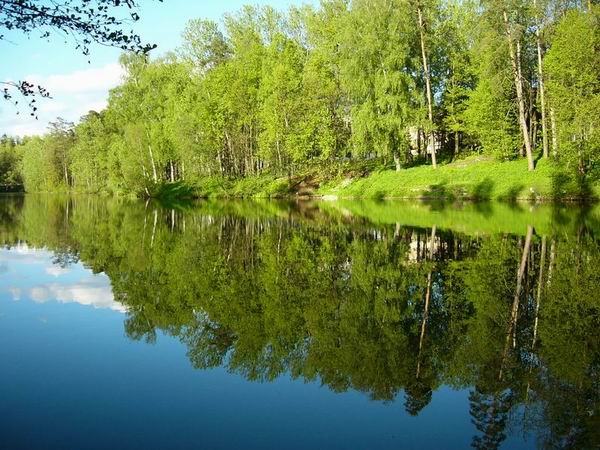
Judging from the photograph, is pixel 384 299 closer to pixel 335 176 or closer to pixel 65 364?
pixel 65 364

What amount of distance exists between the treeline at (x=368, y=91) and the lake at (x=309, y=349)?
81.1ft

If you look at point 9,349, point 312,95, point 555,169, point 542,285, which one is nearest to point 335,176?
point 312,95

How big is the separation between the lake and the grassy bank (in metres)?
20.4

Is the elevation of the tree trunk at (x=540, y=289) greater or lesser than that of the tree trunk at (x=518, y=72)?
lesser

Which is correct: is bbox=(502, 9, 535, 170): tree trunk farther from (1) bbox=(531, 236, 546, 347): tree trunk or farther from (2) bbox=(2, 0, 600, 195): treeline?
(1) bbox=(531, 236, 546, 347): tree trunk

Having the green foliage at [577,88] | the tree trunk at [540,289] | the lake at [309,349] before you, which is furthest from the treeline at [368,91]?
the lake at [309,349]

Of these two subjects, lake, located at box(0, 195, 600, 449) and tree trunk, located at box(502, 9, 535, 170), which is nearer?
lake, located at box(0, 195, 600, 449)

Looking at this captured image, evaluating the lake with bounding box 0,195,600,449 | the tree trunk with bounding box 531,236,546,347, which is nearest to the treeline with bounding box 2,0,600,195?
the tree trunk with bounding box 531,236,546,347

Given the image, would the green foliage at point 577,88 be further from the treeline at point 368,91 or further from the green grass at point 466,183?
the green grass at point 466,183

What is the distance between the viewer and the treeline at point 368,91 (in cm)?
3756

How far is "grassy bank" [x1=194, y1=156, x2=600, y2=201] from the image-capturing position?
120 ft

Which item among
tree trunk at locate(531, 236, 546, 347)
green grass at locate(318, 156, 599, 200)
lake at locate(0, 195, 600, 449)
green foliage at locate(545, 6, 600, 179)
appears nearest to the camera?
lake at locate(0, 195, 600, 449)

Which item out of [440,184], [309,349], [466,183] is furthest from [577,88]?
[309,349]

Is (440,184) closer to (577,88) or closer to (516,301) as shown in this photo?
(577,88)
